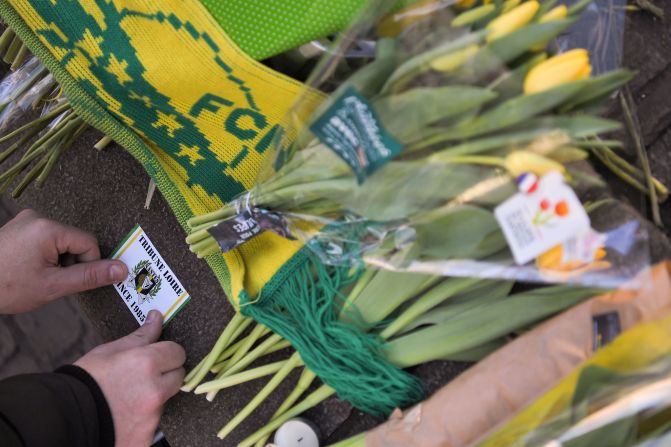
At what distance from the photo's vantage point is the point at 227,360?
1.15 m

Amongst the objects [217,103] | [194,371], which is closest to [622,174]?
[217,103]

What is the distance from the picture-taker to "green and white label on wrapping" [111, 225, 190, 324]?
1.26m

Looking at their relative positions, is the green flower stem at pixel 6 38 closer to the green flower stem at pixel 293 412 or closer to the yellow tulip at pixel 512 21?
the green flower stem at pixel 293 412

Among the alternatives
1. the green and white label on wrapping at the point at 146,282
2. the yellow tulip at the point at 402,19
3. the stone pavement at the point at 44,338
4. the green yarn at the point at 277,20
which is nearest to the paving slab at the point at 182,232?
the green and white label on wrapping at the point at 146,282

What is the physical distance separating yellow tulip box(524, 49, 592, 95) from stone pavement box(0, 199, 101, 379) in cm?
203

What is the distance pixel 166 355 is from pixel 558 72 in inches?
33.6

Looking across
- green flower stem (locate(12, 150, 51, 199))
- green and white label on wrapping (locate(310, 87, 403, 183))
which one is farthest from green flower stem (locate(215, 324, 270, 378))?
→ green flower stem (locate(12, 150, 51, 199))

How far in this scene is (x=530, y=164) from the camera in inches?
24.9

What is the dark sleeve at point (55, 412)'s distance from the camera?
1.04m

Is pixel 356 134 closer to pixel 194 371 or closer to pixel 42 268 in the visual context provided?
pixel 194 371

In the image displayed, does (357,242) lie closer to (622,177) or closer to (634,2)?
(622,177)

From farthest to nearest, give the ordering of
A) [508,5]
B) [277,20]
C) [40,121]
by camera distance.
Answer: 1. [40,121]
2. [277,20]
3. [508,5]

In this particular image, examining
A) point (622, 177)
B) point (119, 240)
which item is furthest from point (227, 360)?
point (622, 177)

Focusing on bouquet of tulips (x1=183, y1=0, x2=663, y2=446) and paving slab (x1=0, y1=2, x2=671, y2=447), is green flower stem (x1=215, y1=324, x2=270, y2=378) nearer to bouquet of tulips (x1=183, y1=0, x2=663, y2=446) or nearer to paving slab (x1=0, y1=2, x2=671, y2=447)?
paving slab (x1=0, y1=2, x2=671, y2=447)
